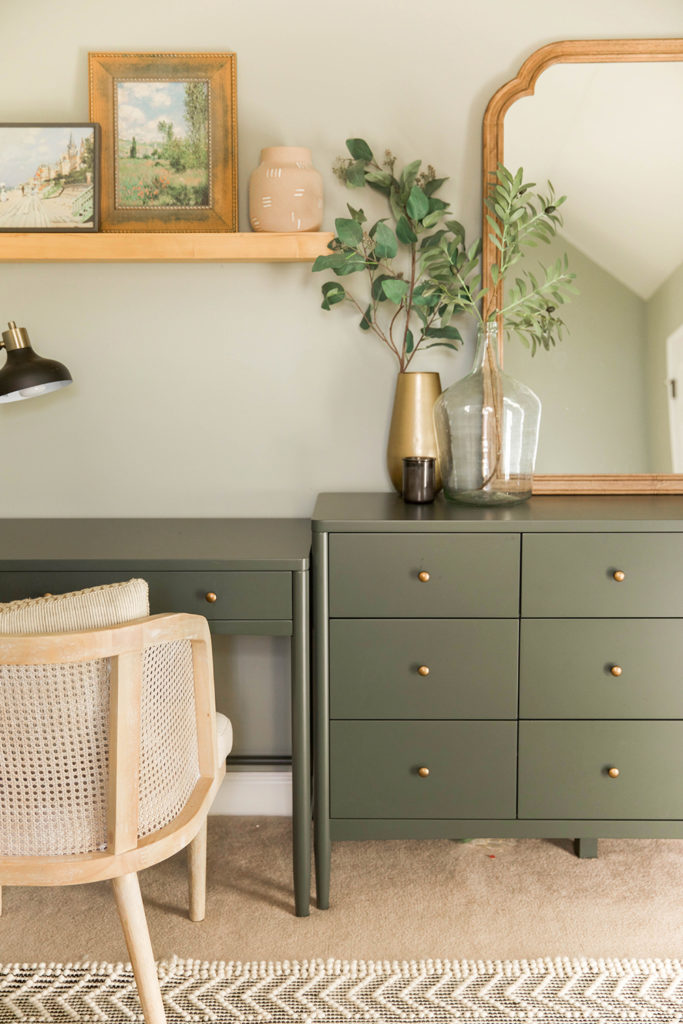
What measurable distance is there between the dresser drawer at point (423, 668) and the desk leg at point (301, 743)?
78mm

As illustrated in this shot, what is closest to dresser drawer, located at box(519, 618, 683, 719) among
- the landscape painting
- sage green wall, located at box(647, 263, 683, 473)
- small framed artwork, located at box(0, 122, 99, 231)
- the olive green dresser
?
the olive green dresser

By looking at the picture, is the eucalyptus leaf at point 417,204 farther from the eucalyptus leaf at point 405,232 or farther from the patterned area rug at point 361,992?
the patterned area rug at point 361,992

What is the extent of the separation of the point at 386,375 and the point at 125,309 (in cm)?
72

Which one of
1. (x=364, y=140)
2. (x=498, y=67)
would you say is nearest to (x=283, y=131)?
(x=364, y=140)

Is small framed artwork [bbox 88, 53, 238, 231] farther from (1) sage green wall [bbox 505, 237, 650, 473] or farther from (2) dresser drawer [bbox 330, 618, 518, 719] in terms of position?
(2) dresser drawer [bbox 330, 618, 518, 719]

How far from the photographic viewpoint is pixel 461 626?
1754mm

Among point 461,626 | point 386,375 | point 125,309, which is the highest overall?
point 125,309

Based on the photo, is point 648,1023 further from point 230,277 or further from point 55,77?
point 55,77

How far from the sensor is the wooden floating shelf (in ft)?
6.49

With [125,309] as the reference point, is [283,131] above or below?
above

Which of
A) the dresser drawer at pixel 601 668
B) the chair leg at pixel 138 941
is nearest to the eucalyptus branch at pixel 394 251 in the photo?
the dresser drawer at pixel 601 668

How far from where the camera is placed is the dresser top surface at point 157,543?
5.48ft

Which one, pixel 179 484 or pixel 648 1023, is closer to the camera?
pixel 648 1023

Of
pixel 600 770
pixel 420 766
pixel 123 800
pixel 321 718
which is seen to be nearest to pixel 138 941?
pixel 123 800
